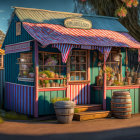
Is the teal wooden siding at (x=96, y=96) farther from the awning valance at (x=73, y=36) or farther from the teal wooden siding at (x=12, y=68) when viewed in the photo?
the teal wooden siding at (x=12, y=68)

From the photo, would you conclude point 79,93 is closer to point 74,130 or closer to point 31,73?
point 31,73

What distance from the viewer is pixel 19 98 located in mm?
12484

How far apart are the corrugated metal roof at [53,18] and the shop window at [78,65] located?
4.61 feet

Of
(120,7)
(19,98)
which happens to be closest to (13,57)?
(19,98)

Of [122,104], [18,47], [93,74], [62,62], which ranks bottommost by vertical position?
[122,104]

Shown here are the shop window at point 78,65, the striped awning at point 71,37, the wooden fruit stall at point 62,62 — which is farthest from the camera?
the shop window at point 78,65

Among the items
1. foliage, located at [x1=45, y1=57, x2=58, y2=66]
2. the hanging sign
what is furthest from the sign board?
the hanging sign

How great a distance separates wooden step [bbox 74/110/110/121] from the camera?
10844mm

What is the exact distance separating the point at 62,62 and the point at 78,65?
0.75m

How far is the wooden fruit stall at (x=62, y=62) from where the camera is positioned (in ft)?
37.0

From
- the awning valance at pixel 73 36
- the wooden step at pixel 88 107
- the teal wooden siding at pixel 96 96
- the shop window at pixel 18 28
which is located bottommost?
the wooden step at pixel 88 107

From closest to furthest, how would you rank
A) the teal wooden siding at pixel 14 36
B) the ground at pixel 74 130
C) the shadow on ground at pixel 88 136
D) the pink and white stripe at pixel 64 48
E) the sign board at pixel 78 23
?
the shadow on ground at pixel 88 136, the ground at pixel 74 130, the pink and white stripe at pixel 64 48, the teal wooden siding at pixel 14 36, the sign board at pixel 78 23

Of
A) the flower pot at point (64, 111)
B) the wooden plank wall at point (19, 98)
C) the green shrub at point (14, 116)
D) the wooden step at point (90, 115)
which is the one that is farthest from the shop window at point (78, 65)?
the green shrub at point (14, 116)

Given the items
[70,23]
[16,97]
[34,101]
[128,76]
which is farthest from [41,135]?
[128,76]
